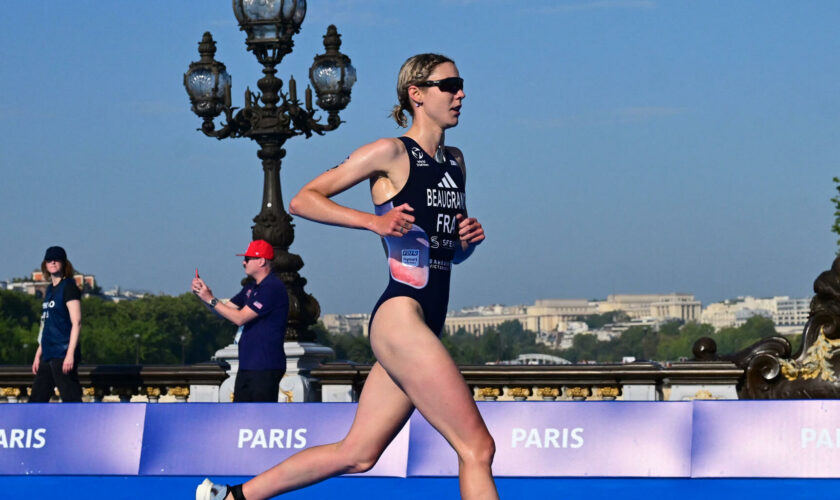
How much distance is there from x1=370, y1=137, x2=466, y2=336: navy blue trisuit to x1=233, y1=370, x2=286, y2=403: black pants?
492cm

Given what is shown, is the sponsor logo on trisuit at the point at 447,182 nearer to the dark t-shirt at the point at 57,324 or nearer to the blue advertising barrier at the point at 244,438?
the blue advertising barrier at the point at 244,438

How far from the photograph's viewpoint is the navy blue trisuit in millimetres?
5711

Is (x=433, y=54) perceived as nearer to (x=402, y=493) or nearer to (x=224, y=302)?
(x=402, y=493)

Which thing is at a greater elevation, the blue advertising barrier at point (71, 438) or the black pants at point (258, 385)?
the black pants at point (258, 385)

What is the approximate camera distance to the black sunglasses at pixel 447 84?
233 inches

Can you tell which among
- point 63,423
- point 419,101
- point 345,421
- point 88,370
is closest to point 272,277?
point 345,421

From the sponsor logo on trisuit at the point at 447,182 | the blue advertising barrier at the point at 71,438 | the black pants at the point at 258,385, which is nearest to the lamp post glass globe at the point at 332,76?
the black pants at the point at 258,385

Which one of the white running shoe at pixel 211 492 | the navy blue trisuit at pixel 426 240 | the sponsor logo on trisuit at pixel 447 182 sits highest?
the sponsor logo on trisuit at pixel 447 182

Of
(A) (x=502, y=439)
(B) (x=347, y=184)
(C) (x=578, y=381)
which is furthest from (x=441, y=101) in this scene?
(C) (x=578, y=381)

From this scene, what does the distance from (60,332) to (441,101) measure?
6.45 metres

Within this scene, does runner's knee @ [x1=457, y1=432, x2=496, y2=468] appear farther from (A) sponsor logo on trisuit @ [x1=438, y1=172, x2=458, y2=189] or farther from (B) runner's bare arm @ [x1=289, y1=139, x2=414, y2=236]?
(A) sponsor logo on trisuit @ [x1=438, y1=172, x2=458, y2=189]

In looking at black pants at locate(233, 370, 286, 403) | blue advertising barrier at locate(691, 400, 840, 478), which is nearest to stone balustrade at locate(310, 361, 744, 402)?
blue advertising barrier at locate(691, 400, 840, 478)

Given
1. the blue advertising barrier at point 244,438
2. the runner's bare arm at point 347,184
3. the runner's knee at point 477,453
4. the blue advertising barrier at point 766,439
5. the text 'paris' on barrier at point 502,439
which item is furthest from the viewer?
the blue advertising barrier at point 244,438

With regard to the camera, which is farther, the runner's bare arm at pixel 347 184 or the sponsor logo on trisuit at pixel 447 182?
the sponsor logo on trisuit at pixel 447 182
